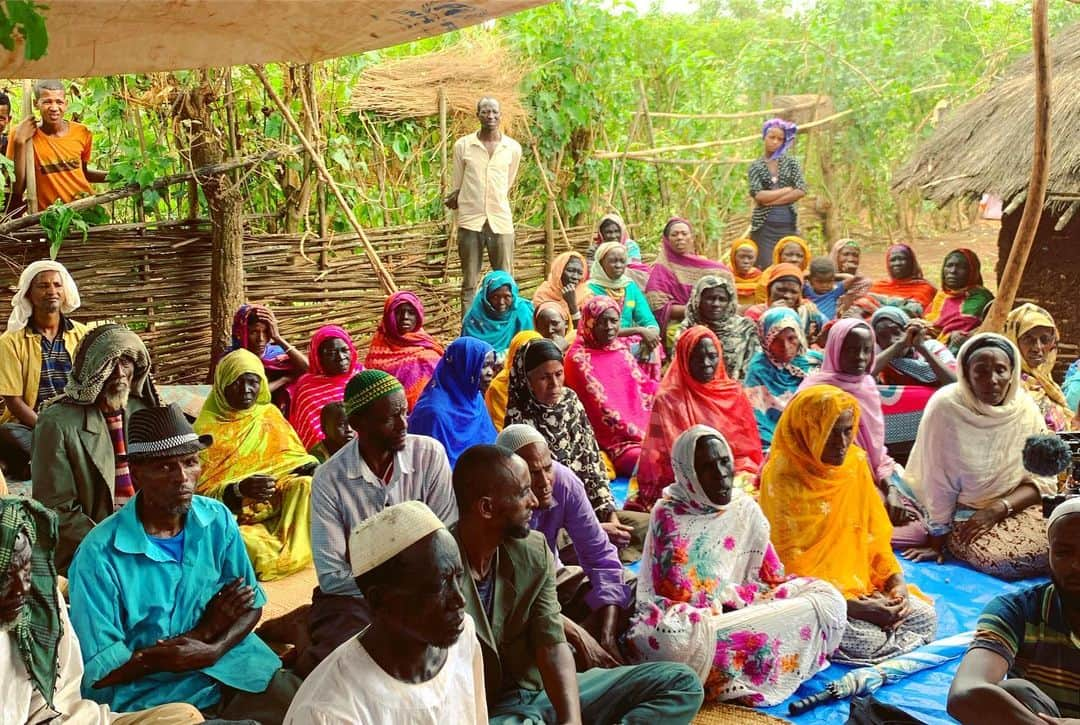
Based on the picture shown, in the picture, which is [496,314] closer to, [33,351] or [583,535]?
[33,351]

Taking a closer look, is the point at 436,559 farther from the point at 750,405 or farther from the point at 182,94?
the point at 182,94

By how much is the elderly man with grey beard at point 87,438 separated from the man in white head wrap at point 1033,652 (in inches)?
132

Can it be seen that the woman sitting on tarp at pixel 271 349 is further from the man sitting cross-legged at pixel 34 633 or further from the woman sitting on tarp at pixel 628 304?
the man sitting cross-legged at pixel 34 633

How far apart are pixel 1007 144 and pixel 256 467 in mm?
6503

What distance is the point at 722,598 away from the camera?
4.54m

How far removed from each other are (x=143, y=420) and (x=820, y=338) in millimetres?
6039

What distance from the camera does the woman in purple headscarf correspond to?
11.2m

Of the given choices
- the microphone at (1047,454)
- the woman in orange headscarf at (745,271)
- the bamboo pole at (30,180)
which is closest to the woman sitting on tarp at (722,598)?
the microphone at (1047,454)

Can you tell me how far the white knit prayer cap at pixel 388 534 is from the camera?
2393 millimetres

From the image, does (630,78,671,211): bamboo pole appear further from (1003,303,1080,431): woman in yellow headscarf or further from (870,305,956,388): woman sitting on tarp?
(1003,303,1080,431): woman in yellow headscarf

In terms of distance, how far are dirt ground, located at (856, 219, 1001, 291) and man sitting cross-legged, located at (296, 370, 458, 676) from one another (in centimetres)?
1182

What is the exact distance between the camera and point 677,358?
664 cm

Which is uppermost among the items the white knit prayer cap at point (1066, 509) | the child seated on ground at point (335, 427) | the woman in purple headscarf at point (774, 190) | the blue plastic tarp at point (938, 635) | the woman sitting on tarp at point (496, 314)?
the woman in purple headscarf at point (774, 190)

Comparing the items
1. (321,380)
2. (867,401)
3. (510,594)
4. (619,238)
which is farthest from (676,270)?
(510,594)
